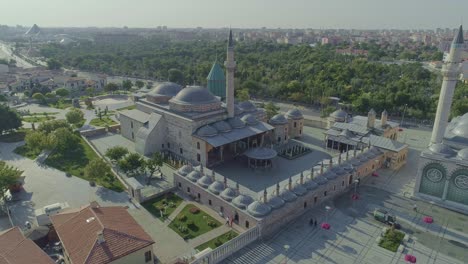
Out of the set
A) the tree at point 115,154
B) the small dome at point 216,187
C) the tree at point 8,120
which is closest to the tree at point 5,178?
the tree at point 115,154

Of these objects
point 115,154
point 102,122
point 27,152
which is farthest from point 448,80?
point 102,122

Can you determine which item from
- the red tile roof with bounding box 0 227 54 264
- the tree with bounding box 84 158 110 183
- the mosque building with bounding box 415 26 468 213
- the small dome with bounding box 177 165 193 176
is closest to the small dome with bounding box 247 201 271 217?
the small dome with bounding box 177 165 193 176

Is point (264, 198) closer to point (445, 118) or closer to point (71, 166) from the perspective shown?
point (445, 118)

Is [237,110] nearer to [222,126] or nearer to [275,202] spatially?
[222,126]

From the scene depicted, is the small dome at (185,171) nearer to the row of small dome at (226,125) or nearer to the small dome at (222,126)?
the row of small dome at (226,125)

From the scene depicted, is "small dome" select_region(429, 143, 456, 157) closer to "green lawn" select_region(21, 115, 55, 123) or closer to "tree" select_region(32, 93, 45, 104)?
"green lawn" select_region(21, 115, 55, 123)

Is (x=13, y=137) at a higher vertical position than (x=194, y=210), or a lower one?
lower
